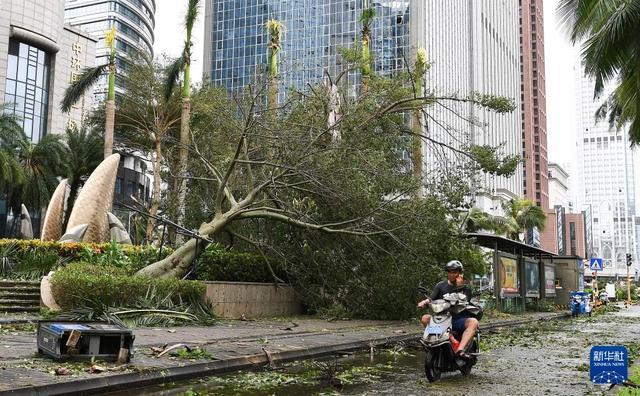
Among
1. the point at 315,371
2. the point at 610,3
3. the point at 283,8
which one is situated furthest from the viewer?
the point at 283,8

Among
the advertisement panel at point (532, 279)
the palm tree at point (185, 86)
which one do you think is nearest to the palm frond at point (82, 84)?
the palm tree at point (185, 86)

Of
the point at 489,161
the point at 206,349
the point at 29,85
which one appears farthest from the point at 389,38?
the point at 206,349

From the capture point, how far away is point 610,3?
1552 centimetres

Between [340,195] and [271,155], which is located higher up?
[271,155]

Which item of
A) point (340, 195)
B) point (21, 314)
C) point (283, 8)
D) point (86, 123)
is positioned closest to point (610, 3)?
point (340, 195)

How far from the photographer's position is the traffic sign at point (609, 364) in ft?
22.4

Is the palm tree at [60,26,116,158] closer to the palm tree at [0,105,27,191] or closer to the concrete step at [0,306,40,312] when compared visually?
the palm tree at [0,105,27,191]

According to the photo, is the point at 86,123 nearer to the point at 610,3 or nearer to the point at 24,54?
the point at 24,54

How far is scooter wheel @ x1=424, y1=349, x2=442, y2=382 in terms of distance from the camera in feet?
28.0

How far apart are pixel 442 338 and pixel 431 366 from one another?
0.44 meters

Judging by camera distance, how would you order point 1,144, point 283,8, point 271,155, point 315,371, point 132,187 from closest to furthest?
1. point 315,371
2. point 271,155
3. point 1,144
4. point 132,187
5. point 283,8

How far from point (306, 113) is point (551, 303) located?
20.2 metres

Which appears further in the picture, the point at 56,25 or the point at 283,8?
the point at 283,8

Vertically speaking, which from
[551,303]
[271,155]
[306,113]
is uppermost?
[306,113]
